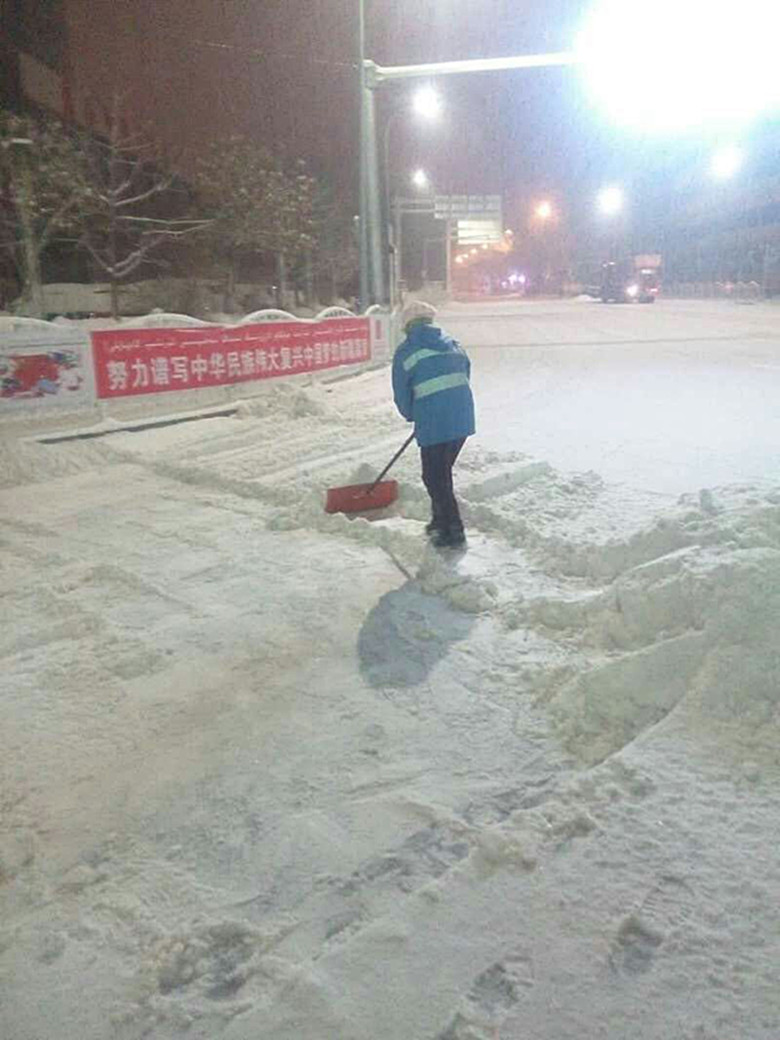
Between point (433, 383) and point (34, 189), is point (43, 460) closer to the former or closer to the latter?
point (433, 383)

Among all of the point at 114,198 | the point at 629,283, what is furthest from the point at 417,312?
the point at 629,283

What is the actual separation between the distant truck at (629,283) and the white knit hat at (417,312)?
4388 centimetres

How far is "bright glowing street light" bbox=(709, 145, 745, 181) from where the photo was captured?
58.2 meters

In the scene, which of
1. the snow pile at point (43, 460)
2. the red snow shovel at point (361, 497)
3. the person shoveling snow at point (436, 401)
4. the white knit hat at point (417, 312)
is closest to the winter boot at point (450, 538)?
the person shoveling snow at point (436, 401)

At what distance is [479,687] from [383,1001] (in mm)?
1646

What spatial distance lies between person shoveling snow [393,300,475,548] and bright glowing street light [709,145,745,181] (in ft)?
206

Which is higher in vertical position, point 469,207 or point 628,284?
point 469,207

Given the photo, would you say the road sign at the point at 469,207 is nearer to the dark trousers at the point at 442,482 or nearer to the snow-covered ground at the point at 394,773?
the dark trousers at the point at 442,482

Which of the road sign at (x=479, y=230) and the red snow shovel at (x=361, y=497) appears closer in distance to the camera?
the red snow shovel at (x=361, y=497)

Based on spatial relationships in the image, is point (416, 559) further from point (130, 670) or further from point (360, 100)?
point (360, 100)

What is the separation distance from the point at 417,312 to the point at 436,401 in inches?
24.8

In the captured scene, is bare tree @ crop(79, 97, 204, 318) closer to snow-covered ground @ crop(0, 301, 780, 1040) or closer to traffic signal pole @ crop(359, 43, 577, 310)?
traffic signal pole @ crop(359, 43, 577, 310)

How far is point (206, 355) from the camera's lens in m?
10.9

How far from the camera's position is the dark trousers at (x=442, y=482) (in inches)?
204
